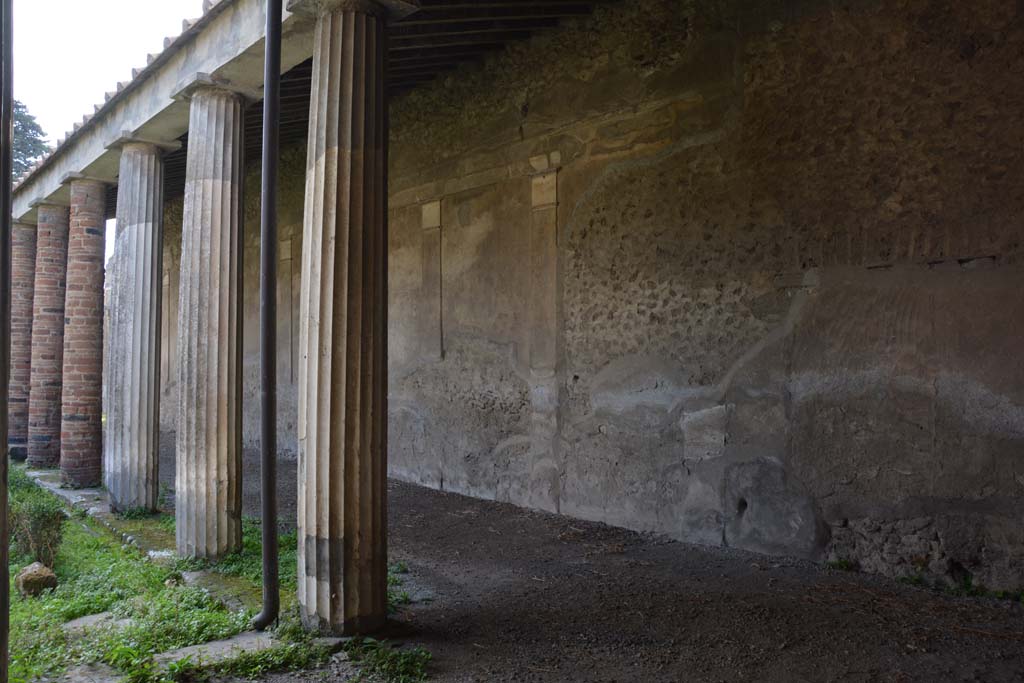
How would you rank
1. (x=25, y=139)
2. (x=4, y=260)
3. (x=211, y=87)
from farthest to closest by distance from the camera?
(x=25, y=139) → (x=211, y=87) → (x=4, y=260)

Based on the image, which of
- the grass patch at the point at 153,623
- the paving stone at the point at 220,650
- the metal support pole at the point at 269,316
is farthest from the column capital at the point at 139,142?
the paving stone at the point at 220,650

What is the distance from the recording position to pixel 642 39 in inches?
249

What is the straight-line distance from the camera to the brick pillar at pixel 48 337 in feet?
32.8

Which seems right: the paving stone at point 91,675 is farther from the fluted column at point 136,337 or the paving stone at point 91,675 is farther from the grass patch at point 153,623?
the fluted column at point 136,337

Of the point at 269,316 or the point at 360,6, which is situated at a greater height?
the point at 360,6

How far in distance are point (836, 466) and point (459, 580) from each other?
8.90 ft

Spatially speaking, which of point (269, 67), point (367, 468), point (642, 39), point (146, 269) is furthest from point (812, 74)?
point (146, 269)

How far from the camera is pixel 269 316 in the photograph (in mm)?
3906

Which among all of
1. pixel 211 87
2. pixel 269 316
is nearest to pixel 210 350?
pixel 269 316

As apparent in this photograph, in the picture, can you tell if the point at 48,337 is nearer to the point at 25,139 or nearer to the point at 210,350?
the point at 210,350

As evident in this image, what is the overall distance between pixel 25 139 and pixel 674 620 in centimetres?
2976

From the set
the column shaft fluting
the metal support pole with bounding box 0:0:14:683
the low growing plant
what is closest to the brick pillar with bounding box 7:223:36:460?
the low growing plant

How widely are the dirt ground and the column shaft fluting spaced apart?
48 centimetres

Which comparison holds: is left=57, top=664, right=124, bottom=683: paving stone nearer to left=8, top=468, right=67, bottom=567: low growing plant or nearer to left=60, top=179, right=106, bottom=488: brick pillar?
left=8, top=468, right=67, bottom=567: low growing plant
